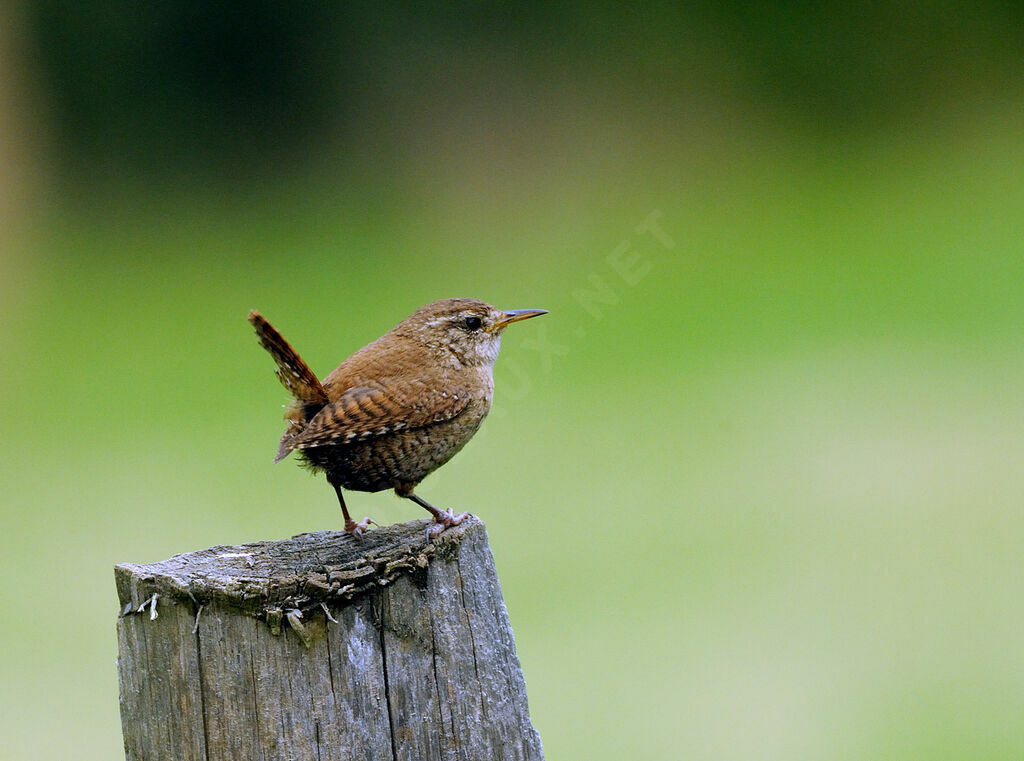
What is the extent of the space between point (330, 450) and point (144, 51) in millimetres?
9681

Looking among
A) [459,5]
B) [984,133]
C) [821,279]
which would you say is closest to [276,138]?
[459,5]

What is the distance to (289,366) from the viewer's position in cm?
257

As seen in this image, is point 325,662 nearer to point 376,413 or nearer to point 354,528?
point 354,528

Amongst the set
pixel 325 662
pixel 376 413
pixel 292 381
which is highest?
pixel 292 381

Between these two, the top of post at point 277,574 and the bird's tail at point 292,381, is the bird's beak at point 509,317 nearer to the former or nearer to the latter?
the bird's tail at point 292,381

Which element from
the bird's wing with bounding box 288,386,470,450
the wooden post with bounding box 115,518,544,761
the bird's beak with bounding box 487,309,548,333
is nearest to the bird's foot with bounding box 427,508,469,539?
the wooden post with bounding box 115,518,544,761

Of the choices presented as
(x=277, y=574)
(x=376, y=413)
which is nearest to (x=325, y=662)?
(x=277, y=574)

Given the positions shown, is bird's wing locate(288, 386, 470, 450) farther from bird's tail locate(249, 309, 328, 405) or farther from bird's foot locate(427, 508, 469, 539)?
bird's foot locate(427, 508, 469, 539)

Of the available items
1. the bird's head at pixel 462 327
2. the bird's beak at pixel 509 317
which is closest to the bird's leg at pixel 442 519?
the bird's head at pixel 462 327

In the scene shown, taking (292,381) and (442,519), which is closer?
(442,519)

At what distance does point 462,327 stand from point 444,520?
0.81 meters

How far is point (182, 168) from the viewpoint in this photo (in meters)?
11.6

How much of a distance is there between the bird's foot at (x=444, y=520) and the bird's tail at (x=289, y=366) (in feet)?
1.45

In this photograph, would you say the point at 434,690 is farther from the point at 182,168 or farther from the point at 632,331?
the point at 182,168
